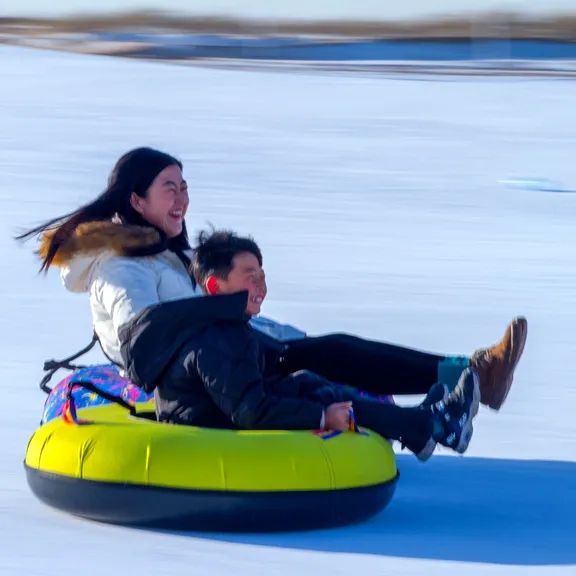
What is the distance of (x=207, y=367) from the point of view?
3805 mm

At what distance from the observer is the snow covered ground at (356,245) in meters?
3.85

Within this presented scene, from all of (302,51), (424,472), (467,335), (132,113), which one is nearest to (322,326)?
(467,335)

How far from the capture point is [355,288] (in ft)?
26.4

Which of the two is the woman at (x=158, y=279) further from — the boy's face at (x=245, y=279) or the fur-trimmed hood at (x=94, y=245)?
the boy's face at (x=245, y=279)

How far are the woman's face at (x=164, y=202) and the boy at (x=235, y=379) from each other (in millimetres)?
507

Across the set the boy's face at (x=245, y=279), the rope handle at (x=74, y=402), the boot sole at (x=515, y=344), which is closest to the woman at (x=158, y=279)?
the boot sole at (x=515, y=344)

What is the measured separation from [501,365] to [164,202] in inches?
42.0

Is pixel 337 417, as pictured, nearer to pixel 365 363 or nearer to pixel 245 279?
pixel 245 279

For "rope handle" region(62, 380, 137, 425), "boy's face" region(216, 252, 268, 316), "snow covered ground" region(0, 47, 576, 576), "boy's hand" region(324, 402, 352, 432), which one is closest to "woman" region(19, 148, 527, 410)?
"rope handle" region(62, 380, 137, 425)

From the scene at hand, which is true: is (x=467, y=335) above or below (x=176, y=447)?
below

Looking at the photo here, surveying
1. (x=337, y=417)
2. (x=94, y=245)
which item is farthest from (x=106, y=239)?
(x=337, y=417)

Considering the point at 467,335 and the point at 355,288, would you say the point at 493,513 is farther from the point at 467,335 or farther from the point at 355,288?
the point at 355,288

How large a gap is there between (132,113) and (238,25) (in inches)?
493

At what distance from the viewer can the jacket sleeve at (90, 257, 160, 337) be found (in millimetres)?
4328
